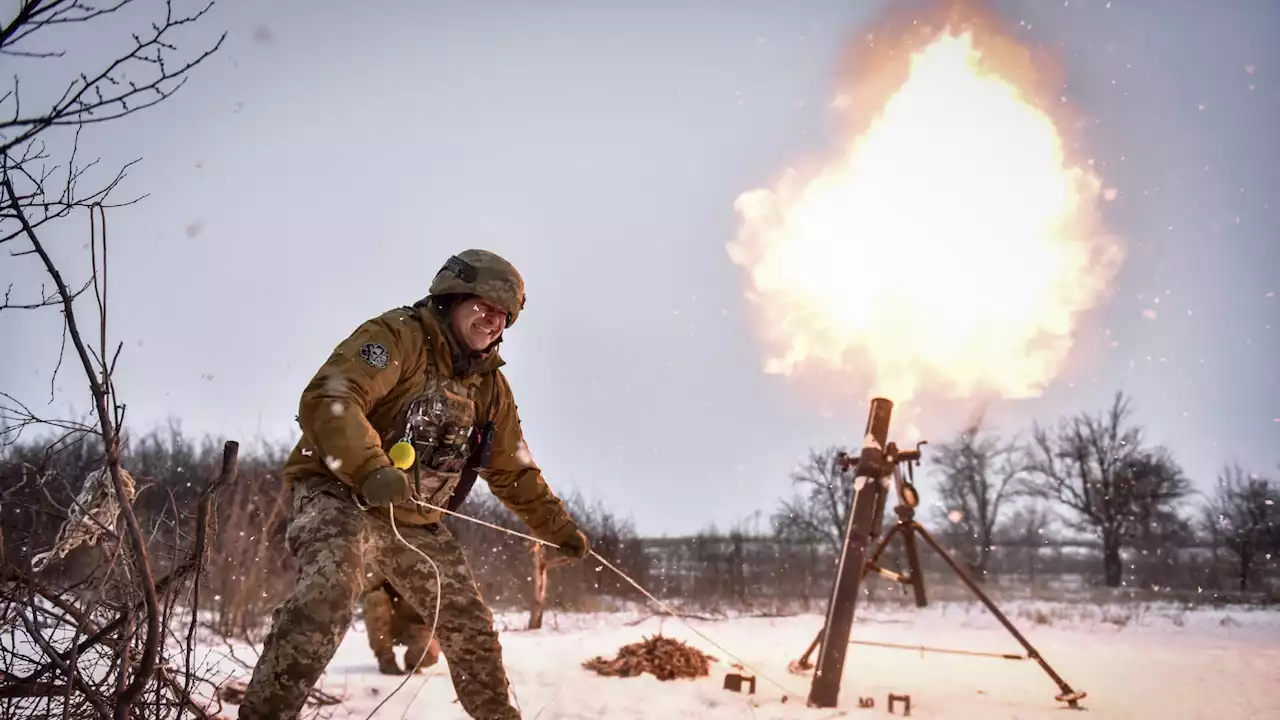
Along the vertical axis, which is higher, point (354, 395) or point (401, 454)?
point (354, 395)

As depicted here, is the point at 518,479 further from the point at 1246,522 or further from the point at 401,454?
the point at 1246,522

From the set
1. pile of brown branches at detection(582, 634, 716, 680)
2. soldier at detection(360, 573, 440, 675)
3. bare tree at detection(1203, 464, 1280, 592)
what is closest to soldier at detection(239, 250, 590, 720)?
pile of brown branches at detection(582, 634, 716, 680)

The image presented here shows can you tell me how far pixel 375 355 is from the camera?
3348mm

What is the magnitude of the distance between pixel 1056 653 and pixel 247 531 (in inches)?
490

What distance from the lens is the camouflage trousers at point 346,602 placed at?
274 cm

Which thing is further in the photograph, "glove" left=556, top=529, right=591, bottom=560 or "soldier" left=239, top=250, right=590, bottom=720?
"glove" left=556, top=529, right=591, bottom=560

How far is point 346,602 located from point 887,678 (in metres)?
5.73

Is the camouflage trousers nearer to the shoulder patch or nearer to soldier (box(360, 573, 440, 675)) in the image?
the shoulder patch

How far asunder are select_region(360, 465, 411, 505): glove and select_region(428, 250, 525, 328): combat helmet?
1.18m

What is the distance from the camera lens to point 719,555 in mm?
28234

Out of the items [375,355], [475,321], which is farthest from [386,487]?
[475,321]

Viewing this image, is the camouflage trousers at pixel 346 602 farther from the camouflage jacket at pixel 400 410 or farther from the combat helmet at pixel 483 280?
the combat helmet at pixel 483 280

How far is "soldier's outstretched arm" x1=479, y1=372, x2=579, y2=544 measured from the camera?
4141 millimetres

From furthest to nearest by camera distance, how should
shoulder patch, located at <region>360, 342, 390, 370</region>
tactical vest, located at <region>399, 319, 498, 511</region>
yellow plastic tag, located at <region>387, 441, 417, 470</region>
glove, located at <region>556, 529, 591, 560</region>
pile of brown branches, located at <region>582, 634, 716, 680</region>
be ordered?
pile of brown branches, located at <region>582, 634, 716, 680</region>, glove, located at <region>556, 529, 591, 560</region>, tactical vest, located at <region>399, 319, 498, 511</region>, shoulder patch, located at <region>360, 342, 390, 370</region>, yellow plastic tag, located at <region>387, 441, 417, 470</region>
